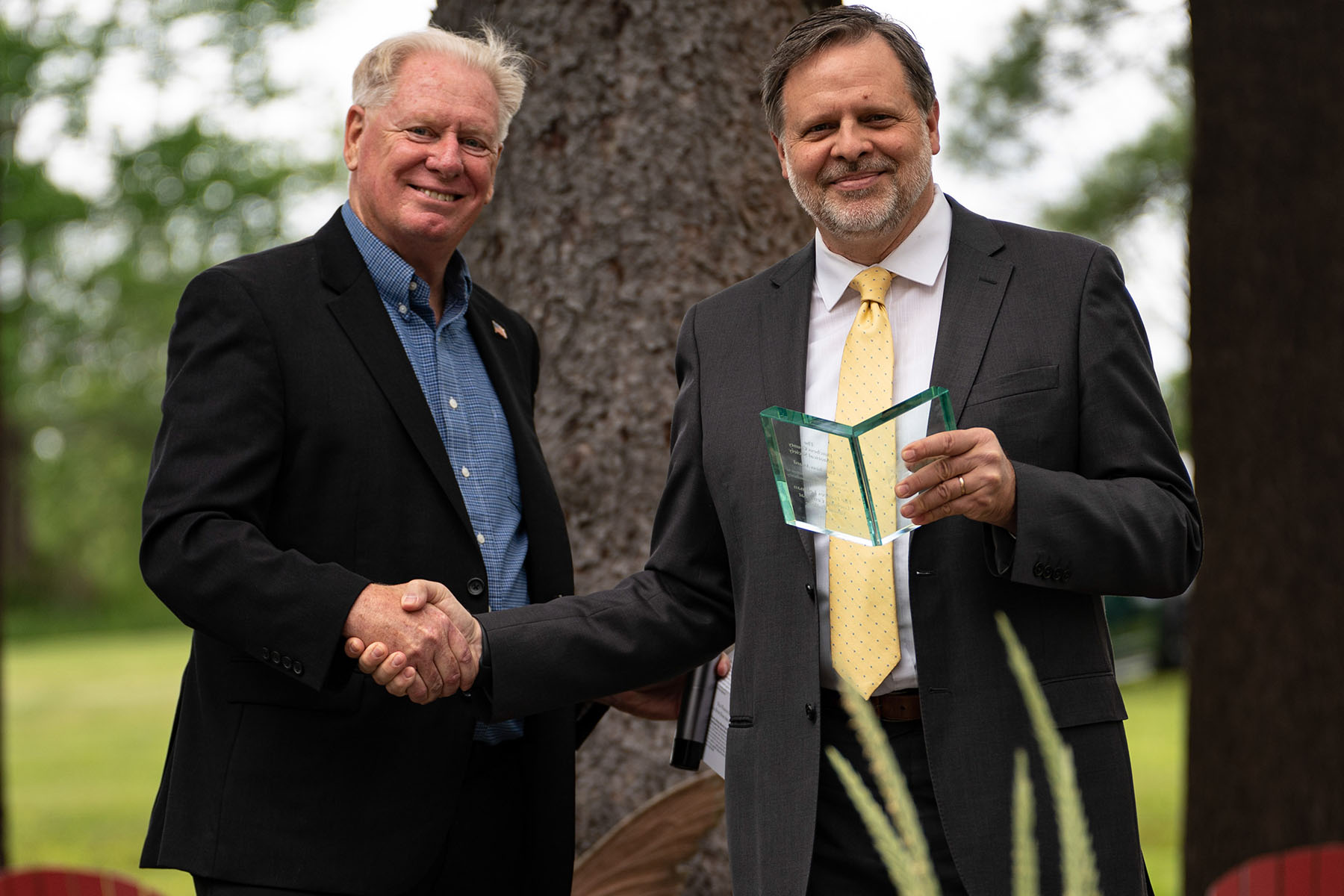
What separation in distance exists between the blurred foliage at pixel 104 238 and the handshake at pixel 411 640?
29.6ft

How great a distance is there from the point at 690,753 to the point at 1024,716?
82 centimetres

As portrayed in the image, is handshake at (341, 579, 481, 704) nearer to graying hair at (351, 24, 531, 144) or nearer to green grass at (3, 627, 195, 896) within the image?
graying hair at (351, 24, 531, 144)

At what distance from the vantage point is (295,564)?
2.42 m

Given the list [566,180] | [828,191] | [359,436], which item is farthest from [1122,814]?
[566,180]

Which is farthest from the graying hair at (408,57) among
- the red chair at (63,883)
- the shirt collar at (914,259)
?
the red chair at (63,883)

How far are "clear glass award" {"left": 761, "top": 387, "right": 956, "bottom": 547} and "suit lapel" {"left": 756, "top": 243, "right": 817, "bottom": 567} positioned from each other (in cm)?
22

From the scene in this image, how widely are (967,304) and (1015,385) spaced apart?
186mm

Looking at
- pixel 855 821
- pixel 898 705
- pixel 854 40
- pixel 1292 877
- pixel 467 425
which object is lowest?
pixel 1292 877

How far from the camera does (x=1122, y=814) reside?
228 centimetres

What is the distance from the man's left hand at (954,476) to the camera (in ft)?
6.75

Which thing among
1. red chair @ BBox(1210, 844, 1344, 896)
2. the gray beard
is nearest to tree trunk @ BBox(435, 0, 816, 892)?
the gray beard

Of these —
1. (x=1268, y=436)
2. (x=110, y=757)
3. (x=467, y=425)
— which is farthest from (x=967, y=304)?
(x=110, y=757)

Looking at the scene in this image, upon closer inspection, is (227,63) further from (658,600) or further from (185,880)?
(658,600)

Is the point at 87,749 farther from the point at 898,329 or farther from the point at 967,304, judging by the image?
the point at 967,304
